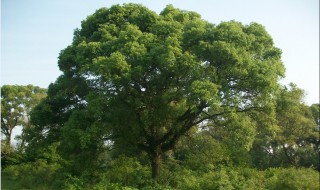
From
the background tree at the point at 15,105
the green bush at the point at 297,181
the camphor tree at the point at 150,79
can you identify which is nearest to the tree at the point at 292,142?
the camphor tree at the point at 150,79

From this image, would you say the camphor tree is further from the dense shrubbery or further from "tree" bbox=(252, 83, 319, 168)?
"tree" bbox=(252, 83, 319, 168)

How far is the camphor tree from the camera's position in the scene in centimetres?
1412

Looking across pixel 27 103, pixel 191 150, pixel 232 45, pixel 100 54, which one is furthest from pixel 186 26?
pixel 27 103

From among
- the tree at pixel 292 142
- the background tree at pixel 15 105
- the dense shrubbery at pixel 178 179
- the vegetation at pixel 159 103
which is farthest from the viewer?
the background tree at pixel 15 105

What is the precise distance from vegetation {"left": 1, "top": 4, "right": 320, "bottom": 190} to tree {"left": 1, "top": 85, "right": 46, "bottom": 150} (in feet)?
50.2

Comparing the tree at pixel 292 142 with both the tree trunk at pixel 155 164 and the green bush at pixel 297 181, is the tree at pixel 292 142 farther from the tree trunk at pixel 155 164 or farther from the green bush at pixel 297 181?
the green bush at pixel 297 181

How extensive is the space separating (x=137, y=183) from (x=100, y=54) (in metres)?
5.94

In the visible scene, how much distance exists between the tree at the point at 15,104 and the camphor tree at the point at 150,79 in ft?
54.8

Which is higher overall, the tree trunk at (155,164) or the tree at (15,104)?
the tree at (15,104)

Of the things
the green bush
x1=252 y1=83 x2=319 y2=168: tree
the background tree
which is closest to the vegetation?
the green bush

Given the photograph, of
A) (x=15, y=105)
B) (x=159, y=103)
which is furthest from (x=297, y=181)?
(x=15, y=105)

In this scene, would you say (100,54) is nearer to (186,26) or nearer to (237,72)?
(186,26)

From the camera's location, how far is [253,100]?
52.9 ft

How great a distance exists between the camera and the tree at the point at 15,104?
110ft
